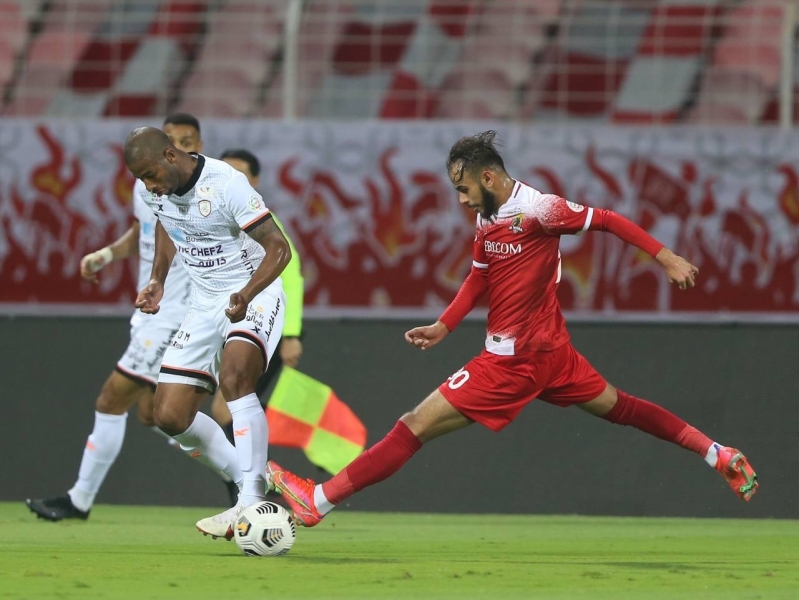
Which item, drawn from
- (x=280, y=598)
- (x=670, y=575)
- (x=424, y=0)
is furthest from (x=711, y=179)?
(x=280, y=598)

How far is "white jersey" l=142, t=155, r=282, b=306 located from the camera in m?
6.04

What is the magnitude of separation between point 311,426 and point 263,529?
102 inches

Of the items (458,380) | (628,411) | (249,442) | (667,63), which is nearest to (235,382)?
(249,442)

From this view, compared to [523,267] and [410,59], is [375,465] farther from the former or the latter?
[410,59]

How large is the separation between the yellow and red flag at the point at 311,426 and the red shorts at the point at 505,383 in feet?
7.22

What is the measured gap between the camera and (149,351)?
775cm

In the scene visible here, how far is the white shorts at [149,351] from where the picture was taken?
775cm

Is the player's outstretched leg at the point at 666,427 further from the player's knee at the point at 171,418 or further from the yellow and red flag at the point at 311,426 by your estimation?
the yellow and red flag at the point at 311,426

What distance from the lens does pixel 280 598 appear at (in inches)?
184

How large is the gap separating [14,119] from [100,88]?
2.30 ft

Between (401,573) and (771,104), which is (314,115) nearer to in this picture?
(771,104)

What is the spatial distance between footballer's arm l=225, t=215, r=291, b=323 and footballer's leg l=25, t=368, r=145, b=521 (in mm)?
2050

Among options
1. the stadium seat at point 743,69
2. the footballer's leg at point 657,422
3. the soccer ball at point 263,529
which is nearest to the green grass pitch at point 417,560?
the soccer ball at point 263,529

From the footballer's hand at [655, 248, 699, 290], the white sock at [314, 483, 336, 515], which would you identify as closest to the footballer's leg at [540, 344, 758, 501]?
the footballer's hand at [655, 248, 699, 290]
